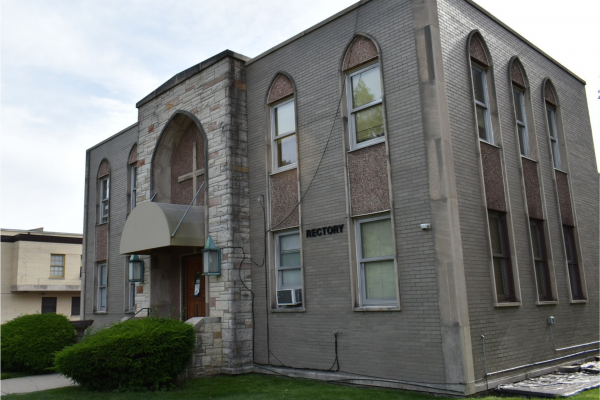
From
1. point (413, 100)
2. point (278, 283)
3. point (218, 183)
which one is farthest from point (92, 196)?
point (413, 100)

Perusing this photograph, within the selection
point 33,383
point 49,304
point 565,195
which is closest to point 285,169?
point 565,195

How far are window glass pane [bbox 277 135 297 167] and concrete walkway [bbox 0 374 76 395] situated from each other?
22.0 feet

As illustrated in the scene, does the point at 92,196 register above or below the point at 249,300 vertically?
above

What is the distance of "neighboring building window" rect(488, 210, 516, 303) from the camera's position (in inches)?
409

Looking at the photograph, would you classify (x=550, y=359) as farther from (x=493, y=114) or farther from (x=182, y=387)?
(x=182, y=387)

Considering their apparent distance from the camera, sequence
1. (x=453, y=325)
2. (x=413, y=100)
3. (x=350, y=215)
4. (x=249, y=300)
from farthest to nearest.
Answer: (x=249, y=300) < (x=350, y=215) < (x=413, y=100) < (x=453, y=325)

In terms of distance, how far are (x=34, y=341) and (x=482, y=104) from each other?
12.7 meters

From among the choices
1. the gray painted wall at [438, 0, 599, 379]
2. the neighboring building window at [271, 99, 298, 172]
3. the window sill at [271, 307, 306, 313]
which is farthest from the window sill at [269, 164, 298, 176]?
the gray painted wall at [438, 0, 599, 379]

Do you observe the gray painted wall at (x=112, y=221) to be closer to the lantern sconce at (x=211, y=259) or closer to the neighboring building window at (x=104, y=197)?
the neighboring building window at (x=104, y=197)

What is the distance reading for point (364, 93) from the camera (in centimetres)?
1114

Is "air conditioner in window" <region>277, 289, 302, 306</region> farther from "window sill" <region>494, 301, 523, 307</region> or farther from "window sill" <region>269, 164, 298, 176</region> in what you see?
"window sill" <region>494, 301, 523, 307</region>

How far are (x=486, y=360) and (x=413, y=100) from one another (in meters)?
4.80

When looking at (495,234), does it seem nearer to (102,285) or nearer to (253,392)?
(253,392)

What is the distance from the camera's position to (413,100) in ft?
32.8
